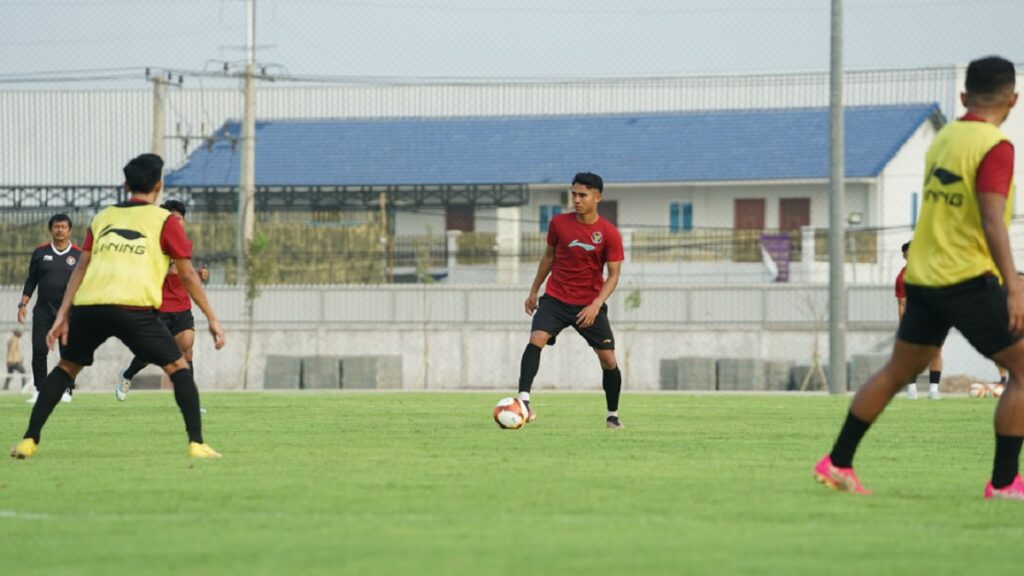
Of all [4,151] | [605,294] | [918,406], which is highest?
[4,151]

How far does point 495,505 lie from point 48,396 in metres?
4.32

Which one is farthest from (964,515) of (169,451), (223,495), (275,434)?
(275,434)

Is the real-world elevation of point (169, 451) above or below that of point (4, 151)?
below

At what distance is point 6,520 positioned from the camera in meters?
8.27

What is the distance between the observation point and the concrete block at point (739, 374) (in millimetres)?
36031

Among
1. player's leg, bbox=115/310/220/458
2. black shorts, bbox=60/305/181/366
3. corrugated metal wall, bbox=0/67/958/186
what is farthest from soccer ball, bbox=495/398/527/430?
corrugated metal wall, bbox=0/67/958/186

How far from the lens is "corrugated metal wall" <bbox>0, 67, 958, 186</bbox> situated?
61781 millimetres

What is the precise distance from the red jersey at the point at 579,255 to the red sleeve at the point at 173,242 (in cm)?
461

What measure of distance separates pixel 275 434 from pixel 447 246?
122 feet

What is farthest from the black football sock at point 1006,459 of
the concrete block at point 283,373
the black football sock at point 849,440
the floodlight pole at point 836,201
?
the concrete block at point 283,373

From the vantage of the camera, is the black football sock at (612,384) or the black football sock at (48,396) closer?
the black football sock at (48,396)

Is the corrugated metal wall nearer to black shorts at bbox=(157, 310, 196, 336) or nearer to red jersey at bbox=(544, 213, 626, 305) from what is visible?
black shorts at bbox=(157, 310, 196, 336)

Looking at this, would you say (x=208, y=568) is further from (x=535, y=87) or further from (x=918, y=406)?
(x=535, y=87)

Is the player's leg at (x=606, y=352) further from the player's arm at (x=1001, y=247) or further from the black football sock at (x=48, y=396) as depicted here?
the player's arm at (x=1001, y=247)
